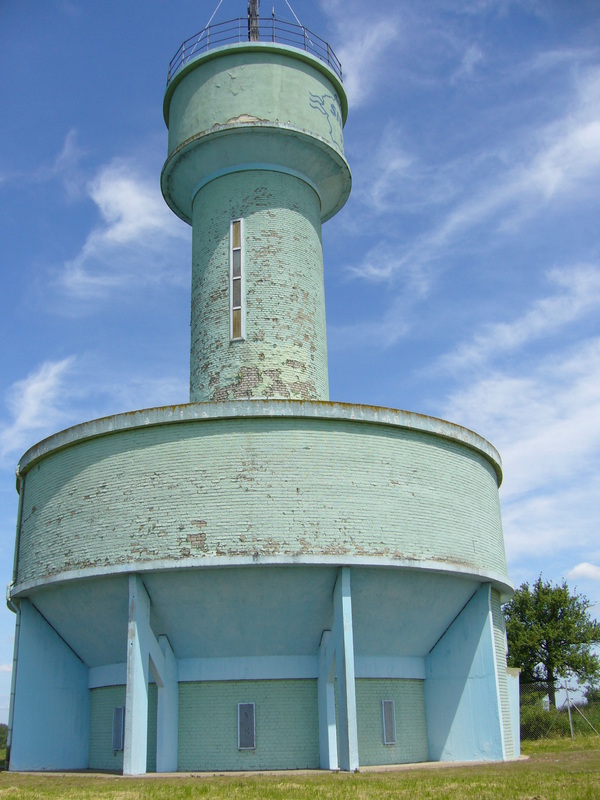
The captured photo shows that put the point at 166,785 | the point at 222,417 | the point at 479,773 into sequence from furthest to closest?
the point at 222,417
the point at 479,773
the point at 166,785

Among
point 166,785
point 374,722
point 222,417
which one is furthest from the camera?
point 374,722

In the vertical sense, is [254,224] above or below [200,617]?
above

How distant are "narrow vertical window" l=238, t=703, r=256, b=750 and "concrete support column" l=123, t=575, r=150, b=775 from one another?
2.16 meters

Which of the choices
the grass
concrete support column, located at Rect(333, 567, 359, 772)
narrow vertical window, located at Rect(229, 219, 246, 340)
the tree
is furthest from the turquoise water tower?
the tree

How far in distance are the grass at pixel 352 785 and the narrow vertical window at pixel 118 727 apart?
2200mm

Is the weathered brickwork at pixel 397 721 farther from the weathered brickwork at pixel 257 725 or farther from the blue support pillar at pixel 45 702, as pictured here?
the blue support pillar at pixel 45 702

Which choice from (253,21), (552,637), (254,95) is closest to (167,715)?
(254,95)

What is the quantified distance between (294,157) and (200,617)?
1279 cm

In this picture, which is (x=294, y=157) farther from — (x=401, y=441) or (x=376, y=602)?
(x=376, y=602)

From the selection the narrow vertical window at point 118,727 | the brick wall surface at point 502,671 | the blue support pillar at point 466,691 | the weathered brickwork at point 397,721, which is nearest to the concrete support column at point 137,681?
the narrow vertical window at point 118,727

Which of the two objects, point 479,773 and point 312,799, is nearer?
point 312,799

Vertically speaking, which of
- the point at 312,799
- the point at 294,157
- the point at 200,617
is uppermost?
the point at 294,157

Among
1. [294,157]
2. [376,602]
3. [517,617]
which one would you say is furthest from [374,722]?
[517,617]

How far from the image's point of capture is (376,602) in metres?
18.5
